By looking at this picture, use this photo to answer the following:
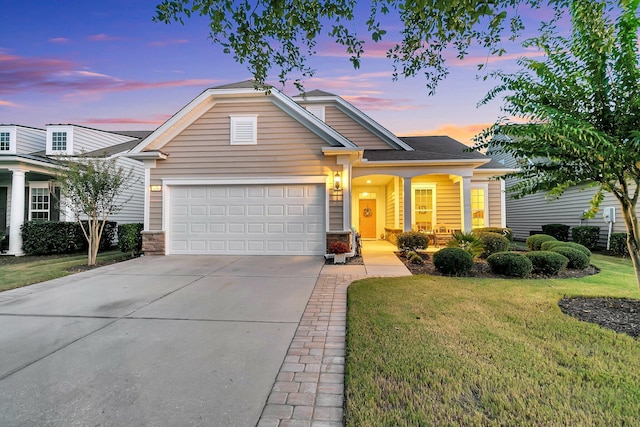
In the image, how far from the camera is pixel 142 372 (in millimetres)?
2562

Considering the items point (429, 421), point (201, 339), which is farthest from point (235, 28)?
point (429, 421)

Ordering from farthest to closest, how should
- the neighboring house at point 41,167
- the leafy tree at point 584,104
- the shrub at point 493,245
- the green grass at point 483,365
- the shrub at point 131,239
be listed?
the neighboring house at point 41,167, the shrub at point 131,239, the shrub at point 493,245, the leafy tree at point 584,104, the green grass at point 483,365

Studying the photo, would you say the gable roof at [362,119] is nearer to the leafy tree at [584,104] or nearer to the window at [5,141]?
the leafy tree at [584,104]

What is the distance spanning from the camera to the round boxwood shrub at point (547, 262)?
6371 mm

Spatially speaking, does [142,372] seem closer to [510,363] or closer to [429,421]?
[429,421]

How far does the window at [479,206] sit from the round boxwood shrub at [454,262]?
6.90 m

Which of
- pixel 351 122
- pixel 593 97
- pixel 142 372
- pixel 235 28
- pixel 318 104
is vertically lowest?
pixel 142 372

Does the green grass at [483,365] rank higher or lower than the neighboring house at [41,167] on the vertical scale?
lower

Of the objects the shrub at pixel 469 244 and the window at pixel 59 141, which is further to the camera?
the window at pixel 59 141

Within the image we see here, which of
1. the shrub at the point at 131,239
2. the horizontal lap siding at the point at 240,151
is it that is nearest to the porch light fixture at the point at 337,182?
the horizontal lap siding at the point at 240,151

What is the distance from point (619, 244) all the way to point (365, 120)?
9.85 meters

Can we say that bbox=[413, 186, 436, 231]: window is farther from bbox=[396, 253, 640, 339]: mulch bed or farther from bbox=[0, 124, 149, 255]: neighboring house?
bbox=[0, 124, 149, 255]: neighboring house

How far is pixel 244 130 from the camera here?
9.37 metres

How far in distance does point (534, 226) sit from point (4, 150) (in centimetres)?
2563
